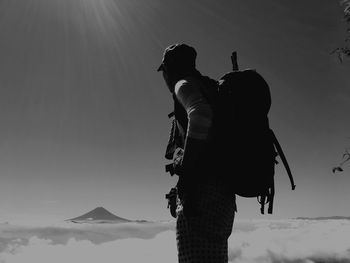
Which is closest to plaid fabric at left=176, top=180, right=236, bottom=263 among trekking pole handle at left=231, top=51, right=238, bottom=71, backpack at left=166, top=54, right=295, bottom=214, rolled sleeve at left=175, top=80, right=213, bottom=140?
backpack at left=166, top=54, right=295, bottom=214

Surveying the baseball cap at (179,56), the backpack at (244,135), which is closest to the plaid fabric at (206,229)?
the backpack at (244,135)

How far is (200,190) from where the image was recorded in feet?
8.73

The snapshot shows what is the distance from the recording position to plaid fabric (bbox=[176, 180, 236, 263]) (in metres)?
2.53

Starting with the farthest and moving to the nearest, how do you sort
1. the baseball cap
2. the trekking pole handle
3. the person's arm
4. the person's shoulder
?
the trekking pole handle < the baseball cap < the person's shoulder < the person's arm

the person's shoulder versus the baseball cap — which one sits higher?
the baseball cap

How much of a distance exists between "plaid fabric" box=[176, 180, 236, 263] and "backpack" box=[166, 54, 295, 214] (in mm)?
165

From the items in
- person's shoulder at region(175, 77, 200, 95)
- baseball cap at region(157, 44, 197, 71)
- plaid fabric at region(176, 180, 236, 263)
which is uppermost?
baseball cap at region(157, 44, 197, 71)

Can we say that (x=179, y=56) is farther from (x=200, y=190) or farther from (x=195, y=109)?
(x=200, y=190)

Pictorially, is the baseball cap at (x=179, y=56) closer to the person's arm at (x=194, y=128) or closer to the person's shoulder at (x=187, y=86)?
the person's shoulder at (x=187, y=86)

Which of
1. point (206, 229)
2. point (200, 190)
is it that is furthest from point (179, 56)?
point (206, 229)

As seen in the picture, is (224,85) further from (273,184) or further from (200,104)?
(273,184)

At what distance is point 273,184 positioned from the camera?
9.49ft

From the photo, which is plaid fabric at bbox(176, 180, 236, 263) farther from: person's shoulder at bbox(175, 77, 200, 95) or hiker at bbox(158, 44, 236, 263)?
person's shoulder at bbox(175, 77, 200, 95)

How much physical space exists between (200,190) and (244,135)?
56 centimetres
